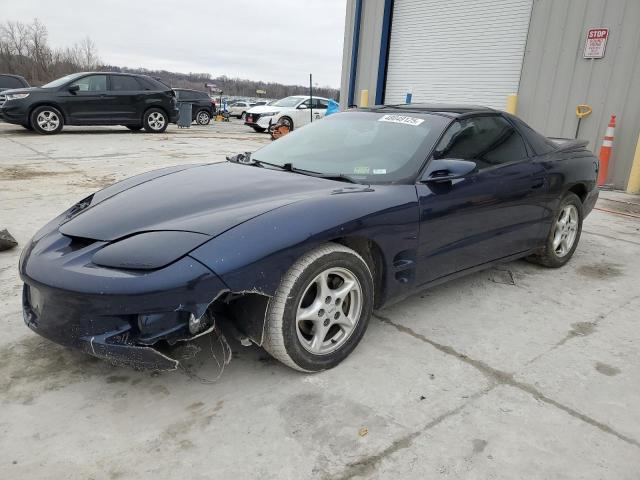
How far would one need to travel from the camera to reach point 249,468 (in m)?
1.79

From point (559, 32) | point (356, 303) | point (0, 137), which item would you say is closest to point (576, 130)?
point (559, 32)

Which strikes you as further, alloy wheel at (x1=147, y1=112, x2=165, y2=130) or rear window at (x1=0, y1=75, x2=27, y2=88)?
rear window at (x1=0, y1=75, x2=27, y2=88)

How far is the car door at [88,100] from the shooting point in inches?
463

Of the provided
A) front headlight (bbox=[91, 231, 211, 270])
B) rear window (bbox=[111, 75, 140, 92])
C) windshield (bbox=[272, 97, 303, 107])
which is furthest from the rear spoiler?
windshield (bbox=[272, 97, 303, 107])

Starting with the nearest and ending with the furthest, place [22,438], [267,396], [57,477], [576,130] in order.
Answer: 1. [57,477]
2. [22,438]
3. [267,396]
4. [576,130]

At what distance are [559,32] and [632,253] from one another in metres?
5.67

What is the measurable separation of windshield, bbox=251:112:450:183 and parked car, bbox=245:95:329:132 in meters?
14.4

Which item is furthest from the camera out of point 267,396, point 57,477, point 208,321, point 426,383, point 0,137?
point 0,137

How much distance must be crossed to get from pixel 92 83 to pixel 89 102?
0.49 metres

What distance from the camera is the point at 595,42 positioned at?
8.13 metres

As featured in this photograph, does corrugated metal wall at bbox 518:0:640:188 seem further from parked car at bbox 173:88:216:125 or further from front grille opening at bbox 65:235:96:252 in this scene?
parked car at bbox 173:88:216:125

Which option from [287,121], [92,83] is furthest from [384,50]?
[92,83]

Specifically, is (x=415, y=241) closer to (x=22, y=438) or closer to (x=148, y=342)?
(x=148, y=342)

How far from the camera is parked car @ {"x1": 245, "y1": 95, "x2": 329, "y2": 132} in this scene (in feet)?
58.3
